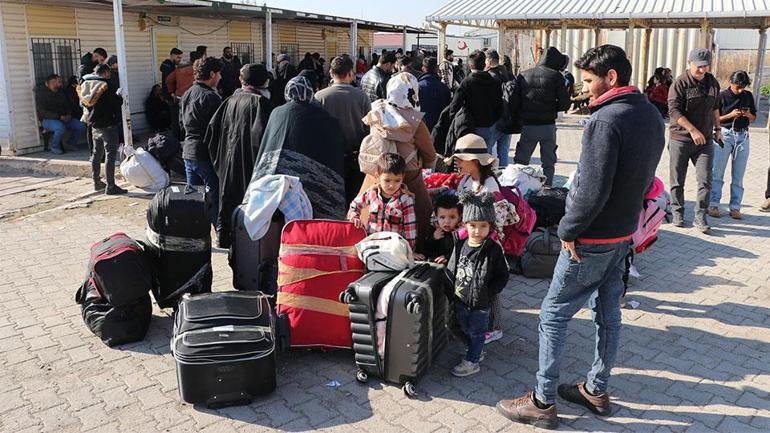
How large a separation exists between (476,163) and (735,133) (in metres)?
4.34

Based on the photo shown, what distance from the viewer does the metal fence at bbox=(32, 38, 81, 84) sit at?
37.3 ft

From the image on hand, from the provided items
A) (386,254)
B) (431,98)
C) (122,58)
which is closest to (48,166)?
(122,58)

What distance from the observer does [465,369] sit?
4199 millimetres

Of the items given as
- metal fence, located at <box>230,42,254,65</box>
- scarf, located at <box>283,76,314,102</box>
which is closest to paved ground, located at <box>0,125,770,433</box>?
scarf, located at <box>283,76,314,102</box>

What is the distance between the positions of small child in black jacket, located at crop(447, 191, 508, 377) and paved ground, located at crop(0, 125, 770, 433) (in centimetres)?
38

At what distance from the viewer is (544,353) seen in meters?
3.59

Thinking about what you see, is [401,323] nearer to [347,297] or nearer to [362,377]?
[347,297]

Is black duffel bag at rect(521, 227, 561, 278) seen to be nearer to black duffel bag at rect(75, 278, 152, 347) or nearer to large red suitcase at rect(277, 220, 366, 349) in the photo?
large red suitcase at rect(277, 220, 366, 349)


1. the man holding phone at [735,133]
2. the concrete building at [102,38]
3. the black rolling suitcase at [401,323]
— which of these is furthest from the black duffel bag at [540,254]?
the concrete building at [102,38]

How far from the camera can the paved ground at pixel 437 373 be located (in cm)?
371

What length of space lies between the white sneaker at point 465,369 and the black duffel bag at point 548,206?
221cm

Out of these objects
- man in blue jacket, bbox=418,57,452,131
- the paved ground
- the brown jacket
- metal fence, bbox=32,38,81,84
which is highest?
metal fence, bbox=32,38,81,84

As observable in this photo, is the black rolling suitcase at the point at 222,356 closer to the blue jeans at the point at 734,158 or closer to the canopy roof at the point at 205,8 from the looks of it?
the blue jeans at the point at 734,158

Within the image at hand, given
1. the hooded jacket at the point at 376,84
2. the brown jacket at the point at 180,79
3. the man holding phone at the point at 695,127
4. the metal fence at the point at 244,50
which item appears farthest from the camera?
the metal fence at the point at 244,50
